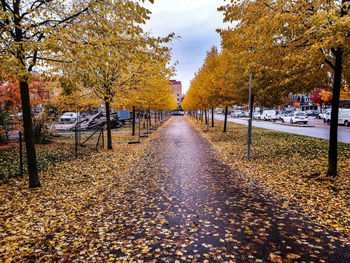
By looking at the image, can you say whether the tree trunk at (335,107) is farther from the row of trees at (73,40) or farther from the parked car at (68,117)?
the parked car at (68,117)

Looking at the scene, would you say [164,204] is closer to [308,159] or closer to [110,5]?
[110,5]

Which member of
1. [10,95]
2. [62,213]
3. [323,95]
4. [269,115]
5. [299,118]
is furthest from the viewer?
[269,115]

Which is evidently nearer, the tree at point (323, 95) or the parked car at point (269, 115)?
the tree at point (323, 95)

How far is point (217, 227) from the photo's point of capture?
4457 mm

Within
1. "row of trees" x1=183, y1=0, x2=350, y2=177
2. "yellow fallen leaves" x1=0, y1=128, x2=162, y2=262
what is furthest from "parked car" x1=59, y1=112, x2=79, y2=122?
"row of trees" x1=183, y1=0, x2=350, y2=177

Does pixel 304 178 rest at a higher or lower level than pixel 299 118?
lower

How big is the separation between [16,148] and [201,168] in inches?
413

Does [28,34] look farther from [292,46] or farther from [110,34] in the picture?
[292,46]

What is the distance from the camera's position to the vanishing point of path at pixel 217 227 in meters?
3.60

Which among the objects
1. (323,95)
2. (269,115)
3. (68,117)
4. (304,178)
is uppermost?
(323,95)

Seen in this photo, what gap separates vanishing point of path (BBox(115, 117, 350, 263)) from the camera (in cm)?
360

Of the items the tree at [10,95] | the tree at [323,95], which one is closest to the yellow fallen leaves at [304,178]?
the tree at [10,95]

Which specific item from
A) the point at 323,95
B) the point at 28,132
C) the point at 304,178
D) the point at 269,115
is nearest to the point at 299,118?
the point at 323,95

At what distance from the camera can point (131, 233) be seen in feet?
14.2
